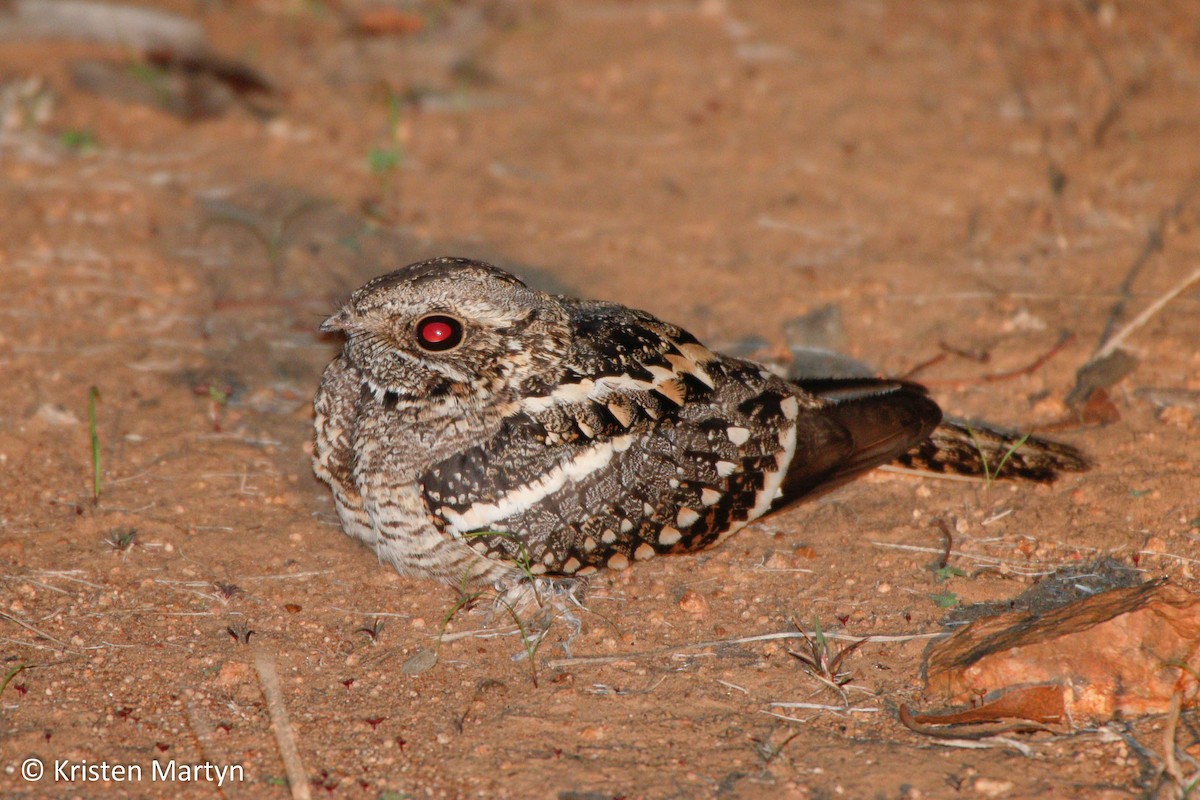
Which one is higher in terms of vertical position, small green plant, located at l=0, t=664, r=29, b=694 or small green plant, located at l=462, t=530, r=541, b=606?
small green plant, located at l=462, t=530, r=541, b=606

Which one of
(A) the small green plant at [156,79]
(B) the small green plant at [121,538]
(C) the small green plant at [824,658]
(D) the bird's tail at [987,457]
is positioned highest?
(A) the small green plant at [156,79]

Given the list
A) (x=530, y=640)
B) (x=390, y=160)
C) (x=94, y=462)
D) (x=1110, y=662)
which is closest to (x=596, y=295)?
(x=390, y=160)

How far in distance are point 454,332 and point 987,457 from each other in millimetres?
1754

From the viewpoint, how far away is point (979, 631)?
3051 millimetres

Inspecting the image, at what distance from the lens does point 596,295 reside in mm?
4789

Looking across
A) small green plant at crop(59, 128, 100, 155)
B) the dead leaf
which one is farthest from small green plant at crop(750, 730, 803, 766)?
small green plant at crop(59, 128, 100, 155)

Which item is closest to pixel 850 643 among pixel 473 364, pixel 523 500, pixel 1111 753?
pixel 1111 753

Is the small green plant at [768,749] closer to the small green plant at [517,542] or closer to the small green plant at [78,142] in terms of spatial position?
the small green plant at [517,542]

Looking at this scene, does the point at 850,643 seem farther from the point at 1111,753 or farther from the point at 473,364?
the point at 473,364

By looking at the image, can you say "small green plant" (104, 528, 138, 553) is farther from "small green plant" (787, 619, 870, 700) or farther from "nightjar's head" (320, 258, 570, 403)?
"small green plant" (787, 619, 870, 700)

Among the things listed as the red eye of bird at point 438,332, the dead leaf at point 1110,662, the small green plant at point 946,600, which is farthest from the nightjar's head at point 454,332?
the dead leaf at point 1110,662

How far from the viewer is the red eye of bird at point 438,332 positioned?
3.19 meters

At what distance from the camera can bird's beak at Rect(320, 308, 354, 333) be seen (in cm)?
332

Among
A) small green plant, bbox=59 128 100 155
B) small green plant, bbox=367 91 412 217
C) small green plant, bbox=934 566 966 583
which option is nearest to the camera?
small green plant, bbox=934 566 966 583
